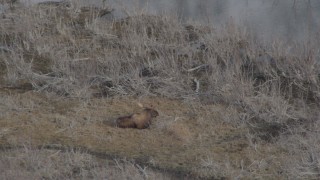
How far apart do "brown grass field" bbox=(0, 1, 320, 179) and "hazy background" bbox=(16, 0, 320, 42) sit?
27 cm

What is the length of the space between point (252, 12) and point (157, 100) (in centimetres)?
205

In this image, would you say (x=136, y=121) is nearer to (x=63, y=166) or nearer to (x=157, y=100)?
(x=157, y=100)

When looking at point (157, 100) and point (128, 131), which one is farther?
point (157, 100)

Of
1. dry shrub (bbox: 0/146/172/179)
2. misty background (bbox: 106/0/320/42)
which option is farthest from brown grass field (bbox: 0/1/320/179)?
misty background (bbox: 106/0/320/42)

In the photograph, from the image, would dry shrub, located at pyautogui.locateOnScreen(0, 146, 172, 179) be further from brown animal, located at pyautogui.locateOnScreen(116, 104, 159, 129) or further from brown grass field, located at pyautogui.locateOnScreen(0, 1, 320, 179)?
brown animal, located at pyautogui.locateOnScreen(116, 104, 159, 129)

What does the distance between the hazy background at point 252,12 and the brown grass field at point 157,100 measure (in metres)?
0.27

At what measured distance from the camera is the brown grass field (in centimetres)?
421

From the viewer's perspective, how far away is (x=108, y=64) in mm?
5848

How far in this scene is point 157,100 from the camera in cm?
537

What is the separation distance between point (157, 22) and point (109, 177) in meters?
3.16

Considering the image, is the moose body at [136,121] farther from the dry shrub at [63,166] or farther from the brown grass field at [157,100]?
the dry shrub at [63,166]

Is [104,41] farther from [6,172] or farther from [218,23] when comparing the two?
[6,172]

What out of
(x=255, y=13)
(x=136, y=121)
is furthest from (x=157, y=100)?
(x=255, y=13)

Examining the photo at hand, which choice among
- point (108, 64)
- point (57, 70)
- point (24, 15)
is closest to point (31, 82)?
point (57, 70)
